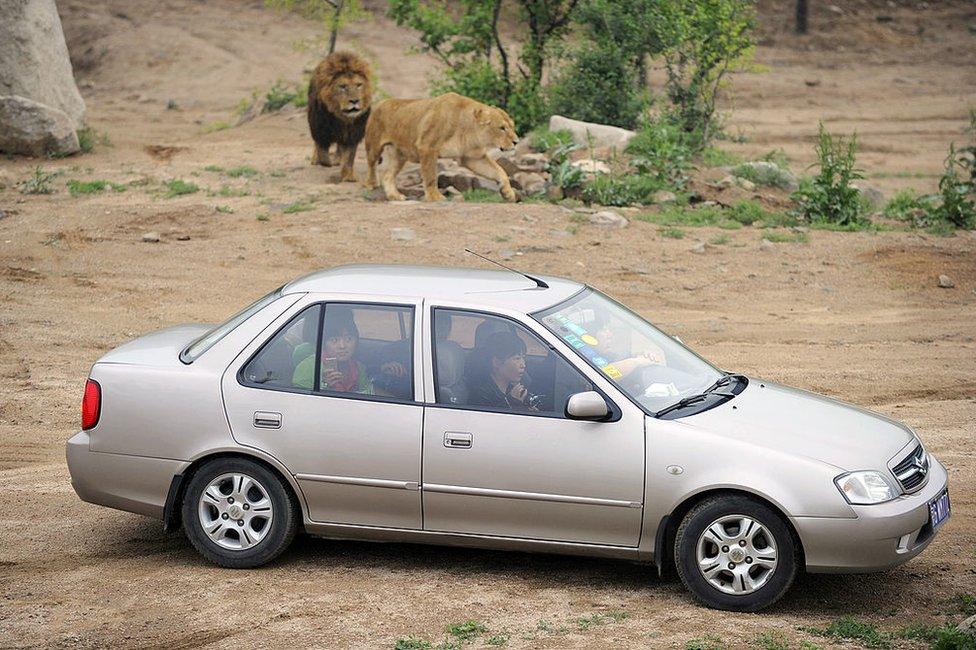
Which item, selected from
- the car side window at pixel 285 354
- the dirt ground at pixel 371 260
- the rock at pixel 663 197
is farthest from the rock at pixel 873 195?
the car side window at pixel 285 354

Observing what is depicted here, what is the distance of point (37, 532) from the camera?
260 inches

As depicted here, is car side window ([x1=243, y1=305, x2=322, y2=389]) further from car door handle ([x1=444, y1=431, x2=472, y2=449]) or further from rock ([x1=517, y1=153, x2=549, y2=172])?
rock ([x1=517, y1=153, x2=549, y2=172])

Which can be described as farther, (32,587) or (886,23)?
(886,23)

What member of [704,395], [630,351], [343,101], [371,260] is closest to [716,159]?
[343,101]

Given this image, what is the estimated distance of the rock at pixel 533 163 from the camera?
16172 millimetres

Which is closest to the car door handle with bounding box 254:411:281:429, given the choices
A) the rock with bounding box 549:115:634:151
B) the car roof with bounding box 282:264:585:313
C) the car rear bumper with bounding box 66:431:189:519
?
the car rear bumper with bounding box 66:431:189:519

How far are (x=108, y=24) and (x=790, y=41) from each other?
18.5 metres

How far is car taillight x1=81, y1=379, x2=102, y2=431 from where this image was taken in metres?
6.09

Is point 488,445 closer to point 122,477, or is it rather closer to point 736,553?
point 736,553

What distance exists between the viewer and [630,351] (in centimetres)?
620

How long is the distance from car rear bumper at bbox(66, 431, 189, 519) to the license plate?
3.59 meters

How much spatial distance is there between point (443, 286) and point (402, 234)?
306 inches

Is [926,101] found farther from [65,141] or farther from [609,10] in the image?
[65,141]

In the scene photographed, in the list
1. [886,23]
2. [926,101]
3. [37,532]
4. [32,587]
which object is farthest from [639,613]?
[886,23]
